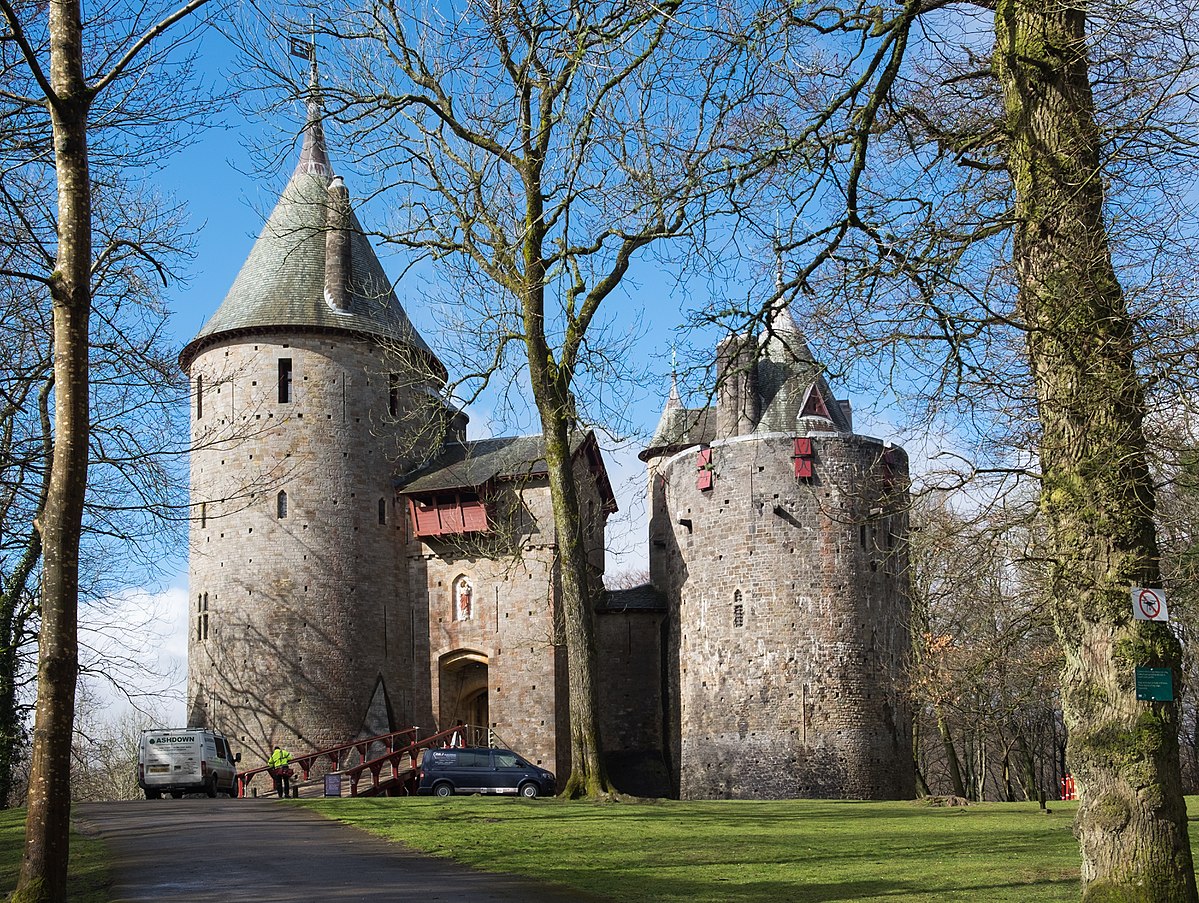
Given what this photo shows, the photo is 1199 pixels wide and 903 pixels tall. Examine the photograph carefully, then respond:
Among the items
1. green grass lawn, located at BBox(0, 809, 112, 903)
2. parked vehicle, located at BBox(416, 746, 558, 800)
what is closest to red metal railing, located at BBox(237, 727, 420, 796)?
parked vehicle, located at BBox(416, 746, 558, 800)

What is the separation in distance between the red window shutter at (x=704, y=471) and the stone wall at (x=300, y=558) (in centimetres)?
770

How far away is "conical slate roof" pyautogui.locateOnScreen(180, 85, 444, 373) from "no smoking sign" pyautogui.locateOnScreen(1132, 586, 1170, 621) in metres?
28.4

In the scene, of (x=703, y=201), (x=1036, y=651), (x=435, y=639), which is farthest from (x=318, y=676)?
(x=703, y=201)

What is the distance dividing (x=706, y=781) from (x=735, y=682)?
8.92ft

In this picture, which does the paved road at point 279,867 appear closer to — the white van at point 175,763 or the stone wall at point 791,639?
the white van at point 175,763

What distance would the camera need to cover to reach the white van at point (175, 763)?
2827 cm

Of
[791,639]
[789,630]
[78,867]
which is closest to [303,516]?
[789,630]

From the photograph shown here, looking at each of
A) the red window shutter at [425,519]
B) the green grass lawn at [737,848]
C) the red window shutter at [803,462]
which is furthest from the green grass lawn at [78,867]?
the red window shutter at [803,462]

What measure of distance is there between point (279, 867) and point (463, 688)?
2695cm

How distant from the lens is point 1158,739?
874 cm

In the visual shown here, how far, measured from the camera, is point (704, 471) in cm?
3694

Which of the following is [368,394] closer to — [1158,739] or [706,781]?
[706,781]

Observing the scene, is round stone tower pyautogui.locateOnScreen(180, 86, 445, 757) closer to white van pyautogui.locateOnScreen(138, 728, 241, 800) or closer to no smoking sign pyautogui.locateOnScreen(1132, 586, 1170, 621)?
white van pyautogui.locateOnScreen(138, 728, 241, 800)

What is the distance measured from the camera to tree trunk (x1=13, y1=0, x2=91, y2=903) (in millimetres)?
9445
